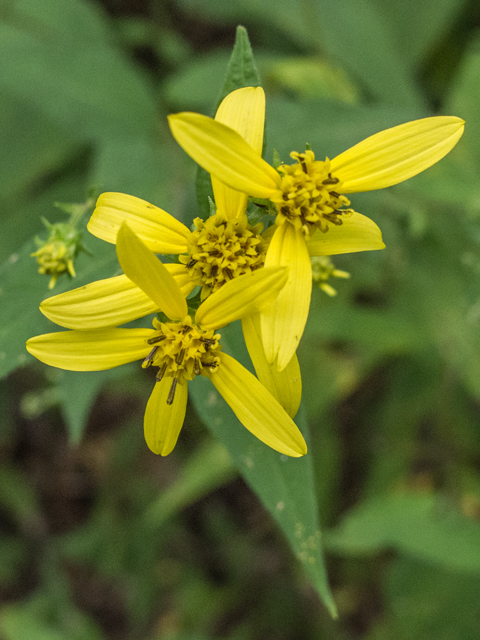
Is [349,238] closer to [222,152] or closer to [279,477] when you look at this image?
[222,152]

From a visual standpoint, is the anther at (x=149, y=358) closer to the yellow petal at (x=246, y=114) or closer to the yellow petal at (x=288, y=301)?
the yellow petal at (x=288, y=301)

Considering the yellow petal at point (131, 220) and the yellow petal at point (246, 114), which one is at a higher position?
the yellow petal at point (246, 114)

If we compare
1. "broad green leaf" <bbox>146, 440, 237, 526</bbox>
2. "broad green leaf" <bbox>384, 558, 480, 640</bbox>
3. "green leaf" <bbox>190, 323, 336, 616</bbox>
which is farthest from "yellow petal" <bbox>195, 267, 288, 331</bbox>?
"broad green leaf" <bbox>384, 558, 480, 640</bbox>

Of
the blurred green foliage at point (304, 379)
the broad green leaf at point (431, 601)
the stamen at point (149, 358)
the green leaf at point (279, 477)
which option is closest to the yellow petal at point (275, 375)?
the green leaf at point (279, 477)

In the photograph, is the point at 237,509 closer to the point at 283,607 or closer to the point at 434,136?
the point at 283,607

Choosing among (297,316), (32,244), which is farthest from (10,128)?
(297,316)

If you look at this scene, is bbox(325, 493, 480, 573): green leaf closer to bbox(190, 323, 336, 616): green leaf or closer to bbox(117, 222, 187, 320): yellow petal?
bbox(190, 323, 336, 616): green leaf
